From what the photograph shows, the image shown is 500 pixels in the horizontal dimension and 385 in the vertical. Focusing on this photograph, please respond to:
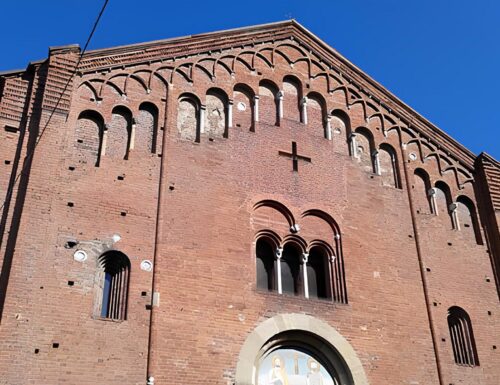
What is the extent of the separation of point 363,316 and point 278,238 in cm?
260

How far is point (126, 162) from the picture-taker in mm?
14375

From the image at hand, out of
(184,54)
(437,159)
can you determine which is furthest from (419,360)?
(184,54)

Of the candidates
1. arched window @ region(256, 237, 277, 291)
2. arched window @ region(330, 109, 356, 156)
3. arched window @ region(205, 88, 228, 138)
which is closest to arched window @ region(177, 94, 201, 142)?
arched window @ region(205, 88, 228, 138)

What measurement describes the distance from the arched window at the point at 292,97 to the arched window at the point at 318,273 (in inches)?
146

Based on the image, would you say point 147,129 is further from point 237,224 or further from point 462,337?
point 462,337

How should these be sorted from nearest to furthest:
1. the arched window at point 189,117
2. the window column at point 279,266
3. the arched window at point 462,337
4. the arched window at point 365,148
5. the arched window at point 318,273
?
1. the window column at point 279,266
2. the arched window at point 318,273
3. the arched window at point 462,337
4. the arched window at point 189,117
5. the arched window at point 365,148

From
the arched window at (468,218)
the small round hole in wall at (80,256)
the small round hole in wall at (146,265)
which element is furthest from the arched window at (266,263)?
the arched window at (468,218)

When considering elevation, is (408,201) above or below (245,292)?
above

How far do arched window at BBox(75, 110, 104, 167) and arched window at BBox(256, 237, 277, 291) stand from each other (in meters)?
4.14

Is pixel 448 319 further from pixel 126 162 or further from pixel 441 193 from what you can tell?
pixel 126 162

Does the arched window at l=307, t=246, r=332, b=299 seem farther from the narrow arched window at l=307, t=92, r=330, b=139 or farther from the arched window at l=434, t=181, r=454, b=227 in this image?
the arched window at l=434, t=181, r=454, b=227

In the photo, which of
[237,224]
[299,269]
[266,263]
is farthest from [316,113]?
[266,263]

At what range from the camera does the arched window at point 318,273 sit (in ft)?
49.2

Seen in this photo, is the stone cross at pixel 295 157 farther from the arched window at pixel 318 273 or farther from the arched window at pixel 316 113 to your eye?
the arched window at pixel 318 273
